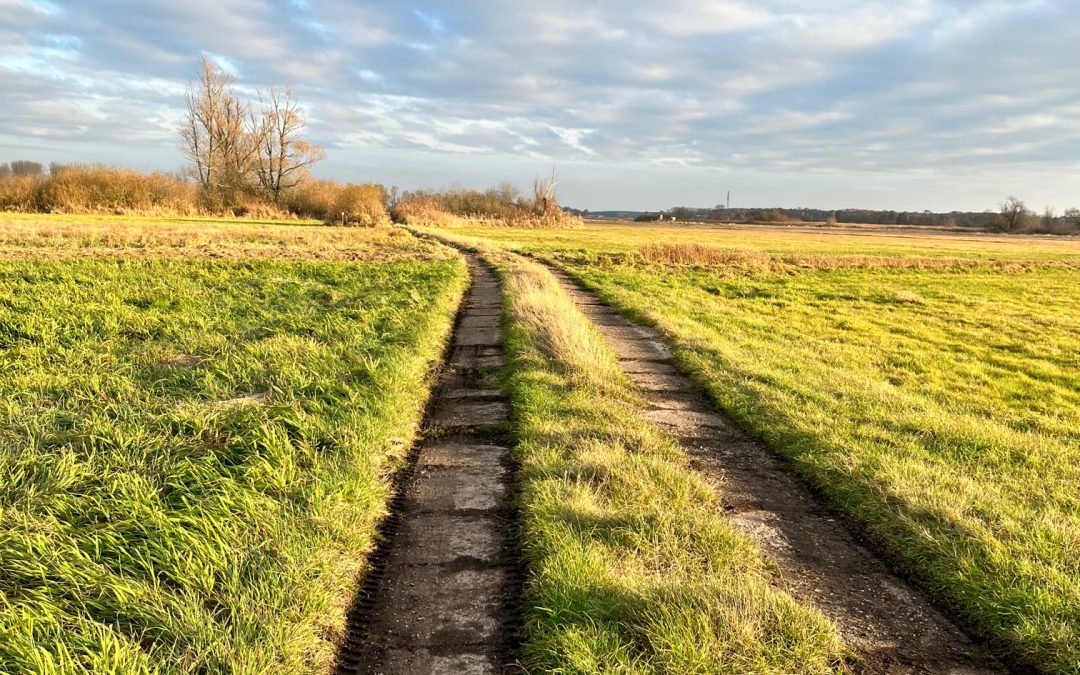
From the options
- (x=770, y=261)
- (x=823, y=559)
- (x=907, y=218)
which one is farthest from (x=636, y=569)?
(x=907, y=218)

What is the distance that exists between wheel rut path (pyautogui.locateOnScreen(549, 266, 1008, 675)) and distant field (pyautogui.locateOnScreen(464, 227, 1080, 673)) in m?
0.20

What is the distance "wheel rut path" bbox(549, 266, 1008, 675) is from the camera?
293 cm

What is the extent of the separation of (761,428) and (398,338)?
529cm

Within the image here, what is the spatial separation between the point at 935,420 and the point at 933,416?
0.72 feet

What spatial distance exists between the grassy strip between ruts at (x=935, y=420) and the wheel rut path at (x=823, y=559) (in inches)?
7.7

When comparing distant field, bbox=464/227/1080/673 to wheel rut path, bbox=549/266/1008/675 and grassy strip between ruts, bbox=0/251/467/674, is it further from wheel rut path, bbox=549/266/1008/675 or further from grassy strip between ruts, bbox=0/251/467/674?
grassy strip between ruts, bbox=0/251/467/674

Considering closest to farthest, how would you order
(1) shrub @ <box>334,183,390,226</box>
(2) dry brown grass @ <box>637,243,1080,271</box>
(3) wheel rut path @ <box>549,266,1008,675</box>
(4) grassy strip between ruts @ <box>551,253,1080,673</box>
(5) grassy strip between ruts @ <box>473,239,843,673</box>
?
(5) grassy strip between ruts @ <box>473,239,843,673</box> → (3) wheel rut path @ <box>549,266,1008,675</box> → (4) grassy strip between ruts @ <box>551,253,1080,673</box> → (2) dry brown grass @ <box>637,243,1080,271</box> → (1) shrub @ <box>334,183,390,226</box>

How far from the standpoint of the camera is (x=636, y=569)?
332cm

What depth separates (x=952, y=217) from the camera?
5359 inches

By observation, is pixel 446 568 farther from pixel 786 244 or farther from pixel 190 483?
pixel 786 244

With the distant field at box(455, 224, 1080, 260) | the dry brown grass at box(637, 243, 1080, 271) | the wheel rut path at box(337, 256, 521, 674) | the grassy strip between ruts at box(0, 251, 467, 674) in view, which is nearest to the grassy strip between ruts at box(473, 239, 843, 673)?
the wheel rut path at box(337, 256, 521, 674)

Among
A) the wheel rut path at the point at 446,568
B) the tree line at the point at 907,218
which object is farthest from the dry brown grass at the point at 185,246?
the tree line at the point at 907,218

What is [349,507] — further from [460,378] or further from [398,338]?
[398,338]

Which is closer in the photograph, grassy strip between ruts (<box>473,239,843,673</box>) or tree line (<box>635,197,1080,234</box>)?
grassy strip between ruts (<box>473,239,843,673</box>)
